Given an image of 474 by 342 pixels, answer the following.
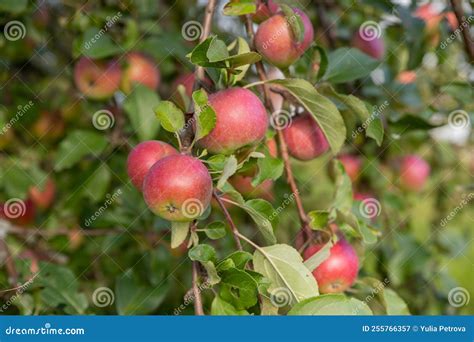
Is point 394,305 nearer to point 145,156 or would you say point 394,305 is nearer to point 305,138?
point 305,138

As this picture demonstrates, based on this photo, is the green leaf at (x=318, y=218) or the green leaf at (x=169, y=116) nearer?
the green leaf at (x=169, y=116)

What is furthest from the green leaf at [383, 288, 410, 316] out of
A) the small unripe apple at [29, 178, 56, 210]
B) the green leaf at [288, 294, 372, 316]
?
the small unripe apple at [29, 178, 56, 210]

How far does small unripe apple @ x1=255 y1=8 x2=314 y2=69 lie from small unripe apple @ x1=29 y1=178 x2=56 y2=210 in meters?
0.89

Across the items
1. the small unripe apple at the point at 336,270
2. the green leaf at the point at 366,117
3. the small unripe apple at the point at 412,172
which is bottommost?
the small unripe apple at the point at 412,172

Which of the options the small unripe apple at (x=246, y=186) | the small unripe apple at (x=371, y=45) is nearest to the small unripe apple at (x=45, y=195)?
the small unripe apple at (x=246, y=186)

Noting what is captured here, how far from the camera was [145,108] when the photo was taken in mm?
1328

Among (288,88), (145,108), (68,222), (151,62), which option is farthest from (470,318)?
(68,222)

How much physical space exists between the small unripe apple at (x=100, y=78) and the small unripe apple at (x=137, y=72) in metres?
0.02

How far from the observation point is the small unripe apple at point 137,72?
1.45 m

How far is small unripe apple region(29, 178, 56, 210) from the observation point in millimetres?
1735

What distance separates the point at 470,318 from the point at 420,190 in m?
0.87

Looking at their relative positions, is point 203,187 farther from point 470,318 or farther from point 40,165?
point 40,165

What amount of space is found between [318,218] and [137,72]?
24.1 inches

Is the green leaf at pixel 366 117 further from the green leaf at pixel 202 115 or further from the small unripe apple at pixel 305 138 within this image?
the green leaf at pixel 202 115
